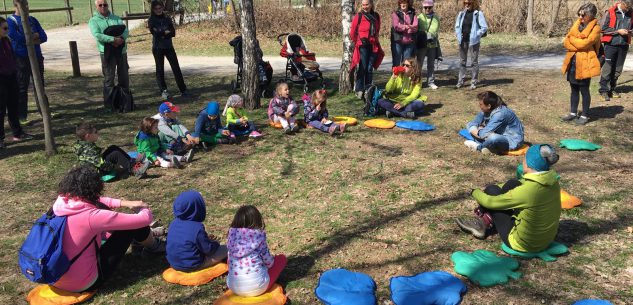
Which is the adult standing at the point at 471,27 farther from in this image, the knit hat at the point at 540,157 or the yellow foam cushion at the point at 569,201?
the knit hat at the point at 540,157

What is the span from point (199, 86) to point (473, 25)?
21.6 feet

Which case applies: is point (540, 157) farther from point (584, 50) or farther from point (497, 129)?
point (584, 50)

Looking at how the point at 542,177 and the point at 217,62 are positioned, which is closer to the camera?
the point at 542,177

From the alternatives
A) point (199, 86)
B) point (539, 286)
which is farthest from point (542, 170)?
point (199, 86)

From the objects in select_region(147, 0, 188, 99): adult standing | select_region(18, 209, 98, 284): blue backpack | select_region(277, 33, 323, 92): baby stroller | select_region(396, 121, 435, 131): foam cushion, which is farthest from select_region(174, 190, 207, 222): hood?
select_region(277, 33, 323, 92): baby stroller

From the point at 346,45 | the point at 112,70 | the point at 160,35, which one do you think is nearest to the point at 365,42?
Result: the point at 346,45

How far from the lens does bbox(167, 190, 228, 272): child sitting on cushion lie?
415 centimetres

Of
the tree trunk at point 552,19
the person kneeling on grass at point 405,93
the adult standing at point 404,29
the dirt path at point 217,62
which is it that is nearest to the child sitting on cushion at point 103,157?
the person kneeling on grass at point 405,93

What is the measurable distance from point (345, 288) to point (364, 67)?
6.78 meters

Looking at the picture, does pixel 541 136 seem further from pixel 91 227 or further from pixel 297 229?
pixel 91 227

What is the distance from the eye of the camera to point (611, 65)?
31.0 ft

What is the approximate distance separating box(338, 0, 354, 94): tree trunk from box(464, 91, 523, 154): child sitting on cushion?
3.88m

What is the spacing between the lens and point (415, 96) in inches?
359

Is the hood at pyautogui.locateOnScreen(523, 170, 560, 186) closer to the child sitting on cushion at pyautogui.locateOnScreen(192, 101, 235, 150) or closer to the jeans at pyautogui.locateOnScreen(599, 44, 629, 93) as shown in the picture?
the child sitting on cushion at pyautogui.locateOnScreen(192, 101, 235, 150)
